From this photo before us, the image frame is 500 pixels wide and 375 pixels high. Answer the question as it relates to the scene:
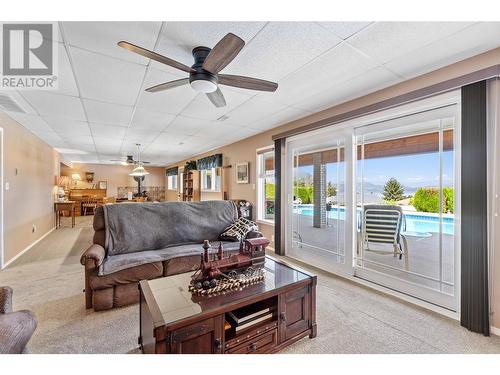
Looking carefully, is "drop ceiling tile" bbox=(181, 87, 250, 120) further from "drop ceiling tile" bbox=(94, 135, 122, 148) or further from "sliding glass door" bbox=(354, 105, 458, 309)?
"drop ceiling tile" bbox=(94, 135, 122, 148)

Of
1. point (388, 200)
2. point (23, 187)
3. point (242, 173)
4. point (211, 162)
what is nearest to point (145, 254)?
point (388, 200)

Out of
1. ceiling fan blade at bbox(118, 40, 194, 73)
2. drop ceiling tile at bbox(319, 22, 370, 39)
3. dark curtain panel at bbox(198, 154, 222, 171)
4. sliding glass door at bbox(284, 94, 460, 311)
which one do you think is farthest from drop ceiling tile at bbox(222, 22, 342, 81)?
dark curtain panel at bbox(198, 154, 222, 171)

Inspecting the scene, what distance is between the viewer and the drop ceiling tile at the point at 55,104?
9.36ft

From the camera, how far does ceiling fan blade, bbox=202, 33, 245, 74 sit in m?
1.42

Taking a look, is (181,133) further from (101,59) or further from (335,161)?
(335,161)

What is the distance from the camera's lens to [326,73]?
2346 mm

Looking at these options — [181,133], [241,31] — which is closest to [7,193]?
[181,133]

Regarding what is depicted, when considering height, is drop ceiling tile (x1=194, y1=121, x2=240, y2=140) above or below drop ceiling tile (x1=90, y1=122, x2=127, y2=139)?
above

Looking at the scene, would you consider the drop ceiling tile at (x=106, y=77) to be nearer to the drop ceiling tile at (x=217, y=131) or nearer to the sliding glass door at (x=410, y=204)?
the drop ceiling tile at (x=217, y=131)

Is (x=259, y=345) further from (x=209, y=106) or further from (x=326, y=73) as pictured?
(x=209, y=106)

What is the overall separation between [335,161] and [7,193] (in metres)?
5.08

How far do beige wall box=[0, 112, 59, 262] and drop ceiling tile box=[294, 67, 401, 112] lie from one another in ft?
15.1

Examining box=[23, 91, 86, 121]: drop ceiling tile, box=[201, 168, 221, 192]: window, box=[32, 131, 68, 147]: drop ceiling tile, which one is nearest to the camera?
box=[23, 91, 86, 121]: drop ceiling tile

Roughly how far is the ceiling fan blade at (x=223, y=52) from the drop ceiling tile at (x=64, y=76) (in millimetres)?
1243
